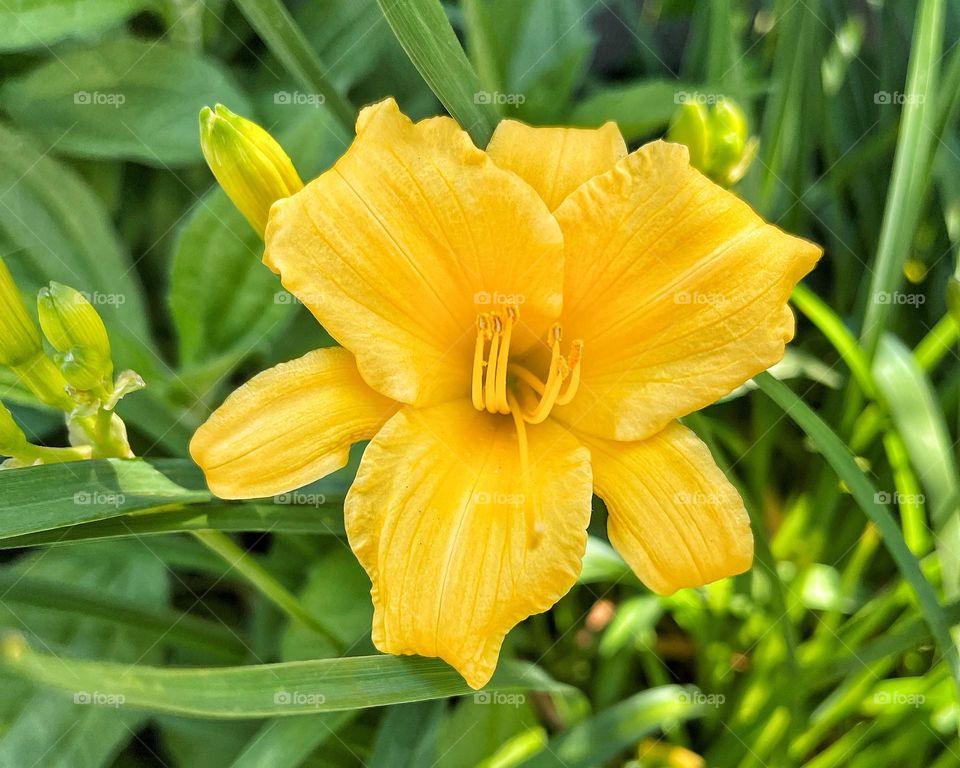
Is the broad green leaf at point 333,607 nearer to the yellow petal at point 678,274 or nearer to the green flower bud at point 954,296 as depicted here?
the yellow petal at point 678,274

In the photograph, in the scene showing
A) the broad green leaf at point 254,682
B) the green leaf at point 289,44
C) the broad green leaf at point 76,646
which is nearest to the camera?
the broad green leaf at point 254,682

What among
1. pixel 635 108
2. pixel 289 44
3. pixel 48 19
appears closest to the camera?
pixel 289 44

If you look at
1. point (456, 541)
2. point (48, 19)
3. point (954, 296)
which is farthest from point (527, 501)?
point (48, 19)

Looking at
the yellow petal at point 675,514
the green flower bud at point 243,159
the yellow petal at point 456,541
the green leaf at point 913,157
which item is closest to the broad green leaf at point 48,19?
the green flower bud at point 243,159

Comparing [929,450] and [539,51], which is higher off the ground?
[539,51]

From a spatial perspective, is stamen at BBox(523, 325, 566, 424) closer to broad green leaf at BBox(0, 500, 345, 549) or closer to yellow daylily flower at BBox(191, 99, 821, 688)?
yellow daylily flower at BBox(191, 99, 821, 688)

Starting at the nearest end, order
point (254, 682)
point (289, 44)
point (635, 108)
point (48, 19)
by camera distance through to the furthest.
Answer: point (254, 682)
point (289, 44)
point (48, 19)
point (635, 108)

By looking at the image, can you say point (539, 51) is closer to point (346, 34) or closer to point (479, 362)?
point (346, 34)
